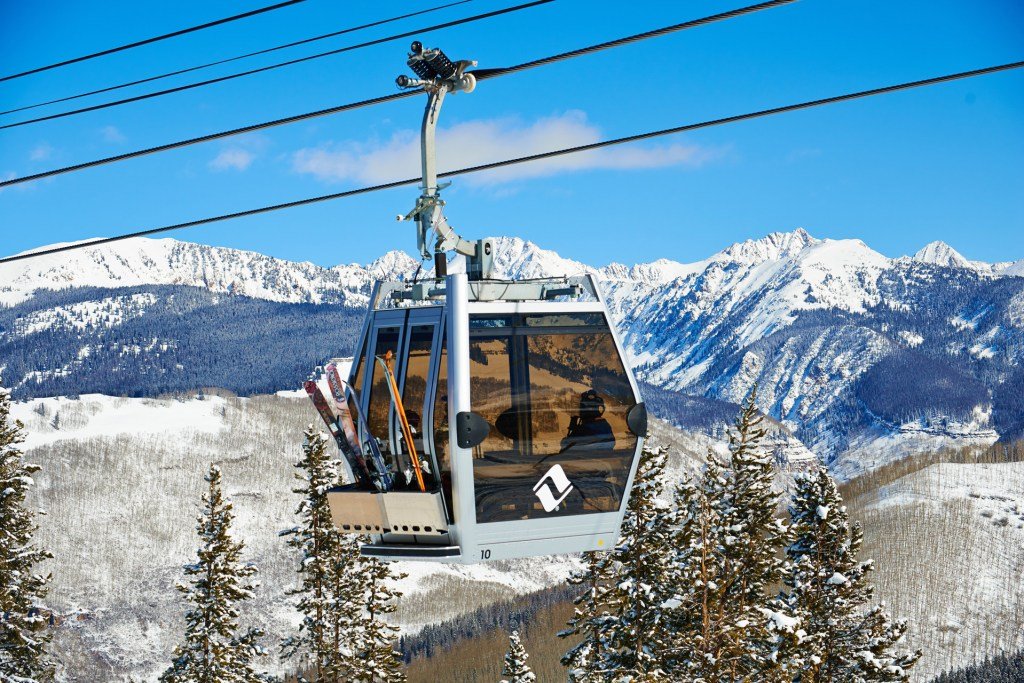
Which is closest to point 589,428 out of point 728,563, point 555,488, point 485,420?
point 555,488

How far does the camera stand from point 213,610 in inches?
1385

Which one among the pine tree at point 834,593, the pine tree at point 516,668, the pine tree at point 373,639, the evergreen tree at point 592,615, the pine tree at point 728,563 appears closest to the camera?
the pine tree at point 728,563

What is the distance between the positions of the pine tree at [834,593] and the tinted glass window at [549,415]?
2563 cm

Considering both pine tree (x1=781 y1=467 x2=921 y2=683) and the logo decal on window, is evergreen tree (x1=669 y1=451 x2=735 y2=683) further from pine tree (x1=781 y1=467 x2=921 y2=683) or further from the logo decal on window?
the logo decal on window

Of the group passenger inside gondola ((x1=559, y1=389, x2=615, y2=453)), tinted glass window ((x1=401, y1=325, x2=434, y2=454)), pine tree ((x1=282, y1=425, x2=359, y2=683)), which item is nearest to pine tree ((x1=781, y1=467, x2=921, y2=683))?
pine tree ((x1=282, y1=425, x2=359, y2=683))

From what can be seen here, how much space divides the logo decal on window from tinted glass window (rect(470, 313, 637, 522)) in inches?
0.4

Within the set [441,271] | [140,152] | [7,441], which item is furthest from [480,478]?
[7,441]

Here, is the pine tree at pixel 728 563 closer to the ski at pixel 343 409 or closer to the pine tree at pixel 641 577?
the pine tree at pixel 641 577

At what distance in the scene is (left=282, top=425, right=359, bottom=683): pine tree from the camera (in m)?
35.9

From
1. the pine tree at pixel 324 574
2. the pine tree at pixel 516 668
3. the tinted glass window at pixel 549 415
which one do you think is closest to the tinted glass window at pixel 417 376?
the tinted glass window at pixel 549 415

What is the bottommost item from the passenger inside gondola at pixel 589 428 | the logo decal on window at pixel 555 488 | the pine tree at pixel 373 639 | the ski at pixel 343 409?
the logo decal on window at pixel 555 488

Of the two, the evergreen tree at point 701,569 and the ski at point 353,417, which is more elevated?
the evergreen tree at point 701,569

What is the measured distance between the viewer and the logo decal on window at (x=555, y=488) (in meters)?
11.8

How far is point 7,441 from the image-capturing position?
2995cm
